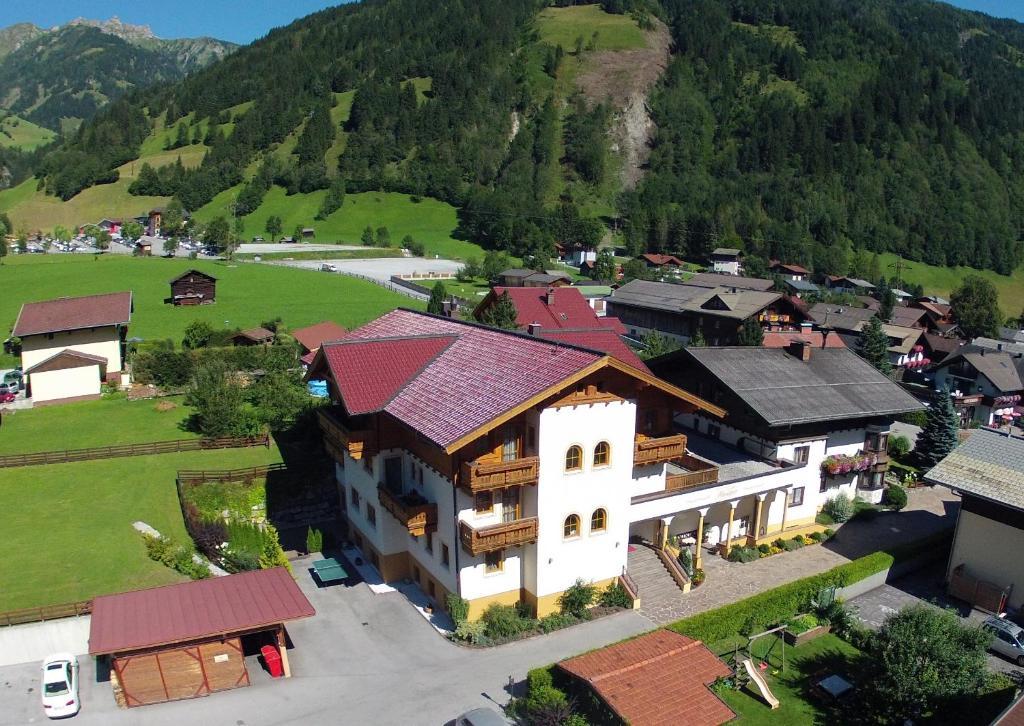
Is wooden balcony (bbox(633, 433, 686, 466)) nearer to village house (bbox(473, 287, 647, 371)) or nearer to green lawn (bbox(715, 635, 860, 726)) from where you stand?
green lawn (bbox(715, 635, 860, 726))

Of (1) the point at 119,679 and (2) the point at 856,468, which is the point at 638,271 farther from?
(1) the point at 119,679

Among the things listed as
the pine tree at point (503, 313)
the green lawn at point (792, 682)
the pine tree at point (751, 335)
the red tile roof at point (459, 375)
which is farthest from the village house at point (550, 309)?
the green lawn at point (792, 682)

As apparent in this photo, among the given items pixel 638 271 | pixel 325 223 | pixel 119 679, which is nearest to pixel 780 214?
pixel 638 271

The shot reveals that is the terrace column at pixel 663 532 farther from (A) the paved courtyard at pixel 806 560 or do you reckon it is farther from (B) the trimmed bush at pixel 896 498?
(B) the trimmed bush at pixel 896 498

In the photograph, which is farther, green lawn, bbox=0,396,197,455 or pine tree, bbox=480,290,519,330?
pine tree, bbox=480,290,519,330

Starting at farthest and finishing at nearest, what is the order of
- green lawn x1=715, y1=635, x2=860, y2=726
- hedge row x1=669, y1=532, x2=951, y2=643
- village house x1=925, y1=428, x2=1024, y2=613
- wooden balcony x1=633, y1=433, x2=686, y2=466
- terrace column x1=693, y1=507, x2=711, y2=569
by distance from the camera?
terrace column x1=693, y1=507, x2=711, y2=569 → village house x1=925, y1=428, x2=1024, y2=613 → wooden balcony x1=633, y1=433, x2=686, y2=466 → hedge row x1=669, y1=532, x2=951, y2=643 → green lawn x1=715, y1=635, x2=860, y2=726

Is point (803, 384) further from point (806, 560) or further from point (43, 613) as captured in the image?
point (43, 613)

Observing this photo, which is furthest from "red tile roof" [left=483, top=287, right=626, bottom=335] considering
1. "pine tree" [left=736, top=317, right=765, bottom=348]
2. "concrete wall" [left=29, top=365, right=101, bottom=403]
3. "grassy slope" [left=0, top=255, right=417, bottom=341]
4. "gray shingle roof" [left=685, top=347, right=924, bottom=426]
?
"concrete wall" [left=29, top=365, right=101, bottom=403]
